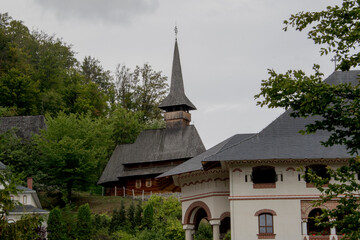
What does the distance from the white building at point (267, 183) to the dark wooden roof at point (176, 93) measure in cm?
3720

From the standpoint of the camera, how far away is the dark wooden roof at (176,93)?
2827 inches

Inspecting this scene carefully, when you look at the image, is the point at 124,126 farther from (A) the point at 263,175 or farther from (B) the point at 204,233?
(A) the point at 263,175

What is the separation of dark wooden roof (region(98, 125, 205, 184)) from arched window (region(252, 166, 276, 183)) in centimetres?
3168

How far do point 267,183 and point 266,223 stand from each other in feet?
6.33

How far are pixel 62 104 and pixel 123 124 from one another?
7.34 meters

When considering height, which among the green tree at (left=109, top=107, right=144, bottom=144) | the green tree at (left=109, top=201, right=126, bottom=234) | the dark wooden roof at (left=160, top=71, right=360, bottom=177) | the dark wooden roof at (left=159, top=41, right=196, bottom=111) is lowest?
the green tree at (left=109, top=201, right=126, bottom=234)

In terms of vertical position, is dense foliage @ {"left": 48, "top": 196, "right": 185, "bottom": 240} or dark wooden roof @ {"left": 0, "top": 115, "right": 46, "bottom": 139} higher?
dark wooden roof @ {"left": 0, "top": 115, "right": 46, "bottom": 139}

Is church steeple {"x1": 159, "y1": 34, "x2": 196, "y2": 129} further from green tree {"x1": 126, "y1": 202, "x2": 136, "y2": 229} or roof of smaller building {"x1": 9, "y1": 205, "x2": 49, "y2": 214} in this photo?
roof of smaller building {"x1": 9, "y1": 205, "x2": 49, "y2": 214}

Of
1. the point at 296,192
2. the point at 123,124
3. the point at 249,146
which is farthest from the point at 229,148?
the point at 123,124

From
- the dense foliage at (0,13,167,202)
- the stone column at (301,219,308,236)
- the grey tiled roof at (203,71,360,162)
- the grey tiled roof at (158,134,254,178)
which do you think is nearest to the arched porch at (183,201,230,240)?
the grey tiled roof at (158,134,254,178)

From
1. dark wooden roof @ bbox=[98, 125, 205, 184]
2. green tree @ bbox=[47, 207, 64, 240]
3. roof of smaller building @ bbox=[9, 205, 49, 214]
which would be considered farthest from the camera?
dark wooden roof @ bbox=[98, 125, 205, 184]

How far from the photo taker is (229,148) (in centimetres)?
3359

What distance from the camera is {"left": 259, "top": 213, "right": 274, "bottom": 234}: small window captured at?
32594 mm

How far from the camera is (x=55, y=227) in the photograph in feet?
147
